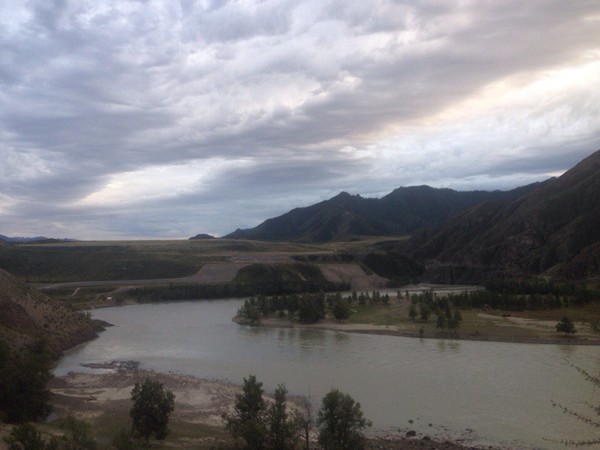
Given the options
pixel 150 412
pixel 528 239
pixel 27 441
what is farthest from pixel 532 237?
pixel 27 441

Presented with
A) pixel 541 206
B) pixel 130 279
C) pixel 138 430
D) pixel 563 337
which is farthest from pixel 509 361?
pixel 541 206

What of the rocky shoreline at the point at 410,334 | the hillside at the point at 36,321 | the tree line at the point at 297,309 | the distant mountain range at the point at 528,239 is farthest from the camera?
the distant mountain range at the point at 528,239

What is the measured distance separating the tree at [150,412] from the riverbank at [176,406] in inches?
33.0

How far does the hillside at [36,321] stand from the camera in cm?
→ 4678

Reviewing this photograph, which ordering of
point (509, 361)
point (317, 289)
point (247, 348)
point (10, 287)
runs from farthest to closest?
point (317, 289) → point (10, 287) → point (247, 348) → point (509, 361)

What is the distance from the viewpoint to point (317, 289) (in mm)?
113250

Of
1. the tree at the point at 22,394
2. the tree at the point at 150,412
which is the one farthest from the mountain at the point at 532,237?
the tree at the point at 22,394

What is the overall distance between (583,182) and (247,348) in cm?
11577

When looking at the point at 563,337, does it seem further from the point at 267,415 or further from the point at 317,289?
the point at 317,289

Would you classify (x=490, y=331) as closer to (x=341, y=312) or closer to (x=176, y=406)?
(x=341, y=312)

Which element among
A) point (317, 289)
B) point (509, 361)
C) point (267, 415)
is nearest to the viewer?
point (267, 415)

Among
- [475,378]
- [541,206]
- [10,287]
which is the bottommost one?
[475,378]

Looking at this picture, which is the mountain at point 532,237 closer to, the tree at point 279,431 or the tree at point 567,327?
the tree at point 567,327

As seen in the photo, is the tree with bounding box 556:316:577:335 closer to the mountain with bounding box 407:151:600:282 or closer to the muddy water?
the muddy water
